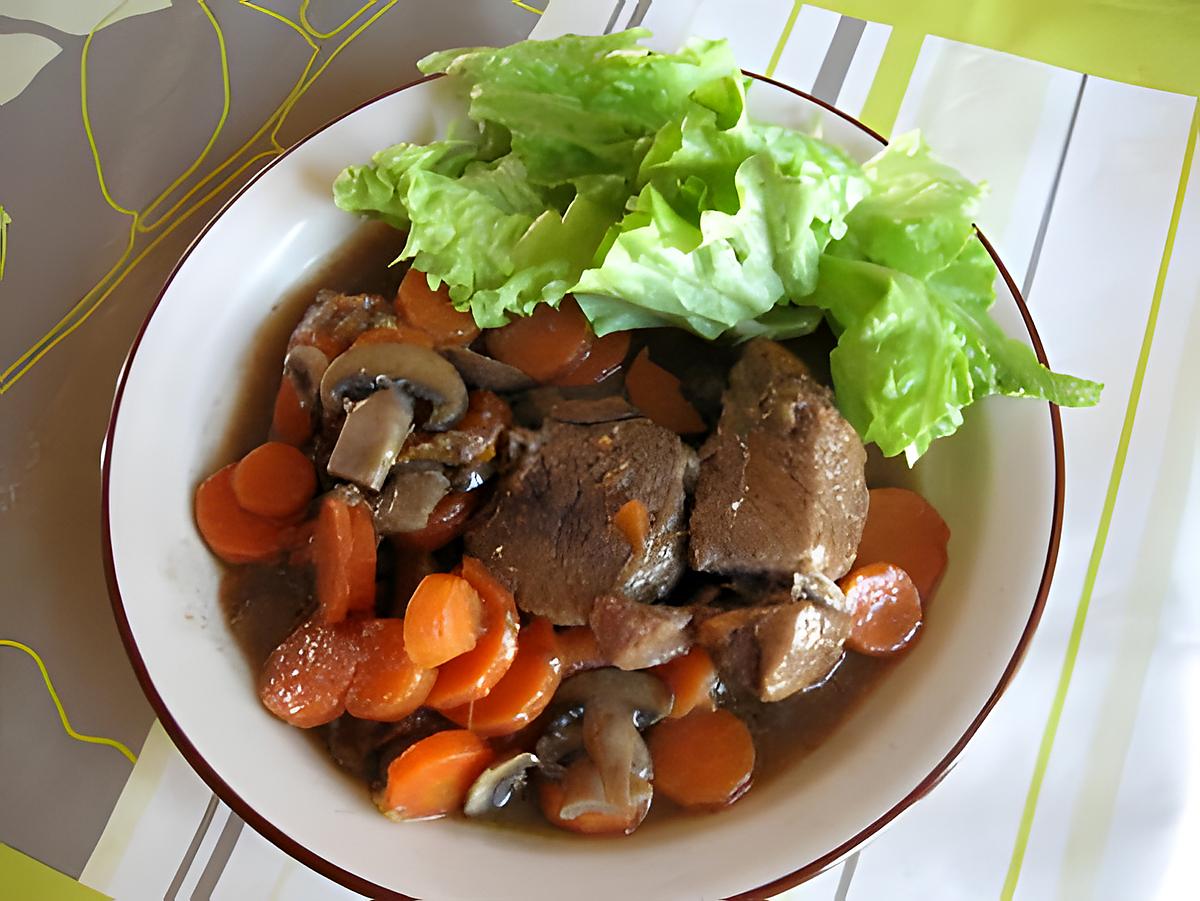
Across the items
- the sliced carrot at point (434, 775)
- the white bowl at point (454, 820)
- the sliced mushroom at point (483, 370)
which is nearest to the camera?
the white bowl at point (454, 820)

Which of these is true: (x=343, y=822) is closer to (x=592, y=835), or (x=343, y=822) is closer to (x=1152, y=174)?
(x=592, y=835)

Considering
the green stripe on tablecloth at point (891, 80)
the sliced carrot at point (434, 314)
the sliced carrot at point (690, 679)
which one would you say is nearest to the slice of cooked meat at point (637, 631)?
Result: the sliced carrot at point (690, 679)

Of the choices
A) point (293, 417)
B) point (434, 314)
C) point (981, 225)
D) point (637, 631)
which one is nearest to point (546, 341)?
point (434, 314)

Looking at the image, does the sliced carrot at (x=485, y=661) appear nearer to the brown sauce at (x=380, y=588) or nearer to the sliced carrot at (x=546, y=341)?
the brown sauce at (x=380, y=588)

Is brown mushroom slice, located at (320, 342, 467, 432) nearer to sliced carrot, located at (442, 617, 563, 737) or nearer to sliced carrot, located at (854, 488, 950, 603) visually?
sliced carrot, located at (442, 617, 563, 737)

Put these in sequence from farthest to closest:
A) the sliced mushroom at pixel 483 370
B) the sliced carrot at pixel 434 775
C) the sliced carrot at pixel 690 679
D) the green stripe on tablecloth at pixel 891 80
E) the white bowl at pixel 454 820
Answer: the green stripe on tablecloth at pixel 891 80 → the sliced mushroom at pixel 483 370 → the sliced carrot at pixel 690 679 → the sliced carrot at pixel 434 775 → the white bowl at pixel 454 820

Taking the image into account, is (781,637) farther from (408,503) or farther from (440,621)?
(408,503)

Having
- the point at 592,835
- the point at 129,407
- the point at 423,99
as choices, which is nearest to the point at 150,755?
the point at 129,407
